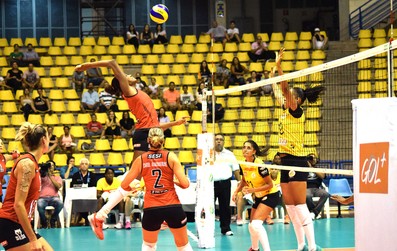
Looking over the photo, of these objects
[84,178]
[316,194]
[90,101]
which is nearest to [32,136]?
[84,178]

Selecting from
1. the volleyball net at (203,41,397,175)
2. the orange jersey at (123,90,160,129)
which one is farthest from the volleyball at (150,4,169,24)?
the orange jersey at (123,90,160,129)

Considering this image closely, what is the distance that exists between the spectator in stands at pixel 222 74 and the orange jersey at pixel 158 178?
13946mm

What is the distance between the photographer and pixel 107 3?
29719 mm

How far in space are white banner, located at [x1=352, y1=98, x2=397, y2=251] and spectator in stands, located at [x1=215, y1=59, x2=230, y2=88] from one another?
17.2 m

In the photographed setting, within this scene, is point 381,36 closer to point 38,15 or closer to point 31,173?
point 38,15

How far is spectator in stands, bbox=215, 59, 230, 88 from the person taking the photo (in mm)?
22625

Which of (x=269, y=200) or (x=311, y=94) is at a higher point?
(x=311, y=94)

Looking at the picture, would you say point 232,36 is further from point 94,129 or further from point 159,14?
point 159,14

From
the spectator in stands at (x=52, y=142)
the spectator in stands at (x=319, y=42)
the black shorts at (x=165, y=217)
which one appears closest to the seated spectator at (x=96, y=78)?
the spectator in stands at (x=52, y=142)

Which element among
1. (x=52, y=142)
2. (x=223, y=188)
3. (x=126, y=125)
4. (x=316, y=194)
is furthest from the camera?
(x=126, y=125)

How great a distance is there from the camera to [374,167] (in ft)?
16.8

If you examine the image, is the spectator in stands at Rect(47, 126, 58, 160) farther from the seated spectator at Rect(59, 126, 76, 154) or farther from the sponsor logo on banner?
the sponsor logo on banner

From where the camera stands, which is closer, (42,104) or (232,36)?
(42,104)

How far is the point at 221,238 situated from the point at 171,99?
8.37m
